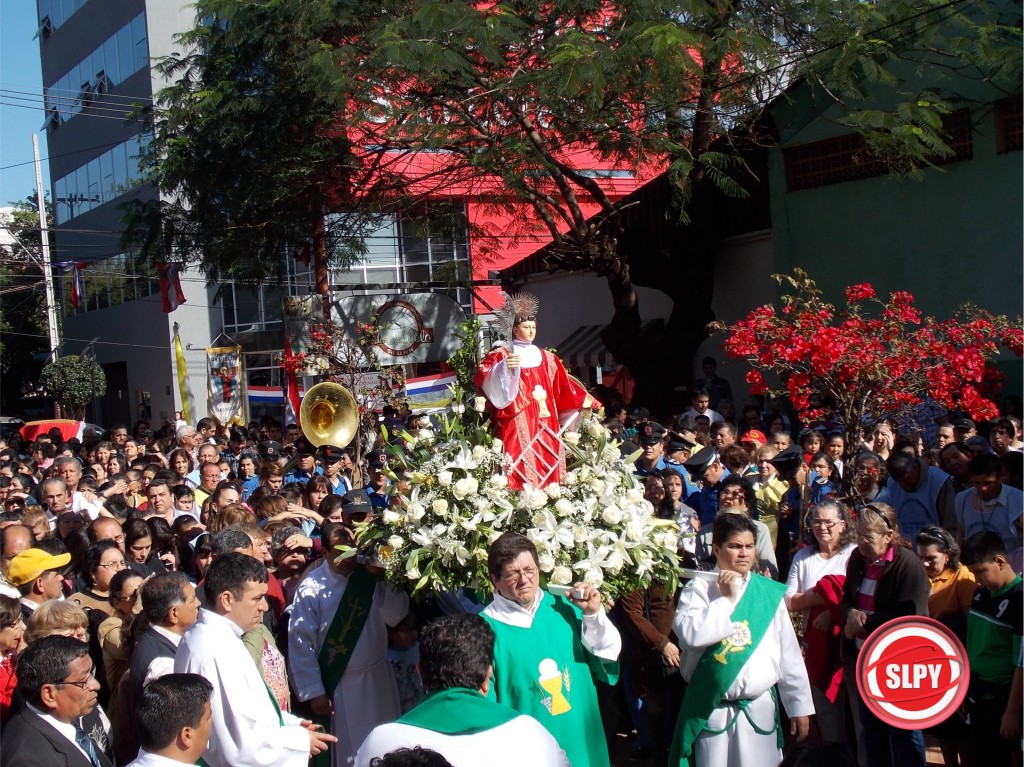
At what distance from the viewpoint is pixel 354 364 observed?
17031mm

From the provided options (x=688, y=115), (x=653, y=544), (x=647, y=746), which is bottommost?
(x=647, y=746)

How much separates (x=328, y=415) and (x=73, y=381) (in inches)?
640

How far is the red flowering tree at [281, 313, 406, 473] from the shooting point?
54.9 feet

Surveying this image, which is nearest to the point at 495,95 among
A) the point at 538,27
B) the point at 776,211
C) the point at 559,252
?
the point at 538,27

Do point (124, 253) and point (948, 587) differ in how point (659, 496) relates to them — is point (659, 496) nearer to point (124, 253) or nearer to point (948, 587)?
point (948, 587)

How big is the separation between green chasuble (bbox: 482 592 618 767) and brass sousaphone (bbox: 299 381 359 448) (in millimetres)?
8786

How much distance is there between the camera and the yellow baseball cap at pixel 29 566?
5.45 meters

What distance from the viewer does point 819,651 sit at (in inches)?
217

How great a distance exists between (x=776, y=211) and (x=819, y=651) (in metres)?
11.1

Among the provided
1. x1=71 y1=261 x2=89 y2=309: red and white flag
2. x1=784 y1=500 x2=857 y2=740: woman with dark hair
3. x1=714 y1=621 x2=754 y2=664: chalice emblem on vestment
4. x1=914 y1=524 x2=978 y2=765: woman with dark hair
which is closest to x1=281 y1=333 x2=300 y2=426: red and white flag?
x1=784 y1=500 x2=857 y2=740: woman with dark hair

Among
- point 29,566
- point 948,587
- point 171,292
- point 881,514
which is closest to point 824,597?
point 881,514

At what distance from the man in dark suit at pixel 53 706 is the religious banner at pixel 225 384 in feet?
73.5

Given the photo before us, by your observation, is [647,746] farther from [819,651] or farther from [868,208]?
[868,208]

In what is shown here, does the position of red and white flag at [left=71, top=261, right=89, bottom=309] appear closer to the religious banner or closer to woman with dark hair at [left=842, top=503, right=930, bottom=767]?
the religious banner
